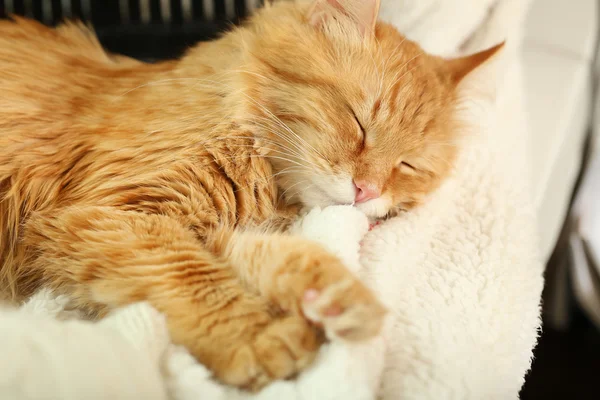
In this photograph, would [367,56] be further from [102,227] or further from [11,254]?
[11,254]

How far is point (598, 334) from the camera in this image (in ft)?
6.53

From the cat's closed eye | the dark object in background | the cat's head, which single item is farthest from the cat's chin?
the dark object in background

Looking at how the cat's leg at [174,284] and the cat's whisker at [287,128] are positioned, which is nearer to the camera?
the cat's leg at [174,284]

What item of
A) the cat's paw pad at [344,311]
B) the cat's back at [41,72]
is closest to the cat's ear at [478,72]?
the cat's paw pad at [344,311]

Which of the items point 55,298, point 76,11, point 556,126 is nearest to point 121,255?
point 55,298

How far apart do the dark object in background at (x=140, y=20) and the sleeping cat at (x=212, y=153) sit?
0.60m

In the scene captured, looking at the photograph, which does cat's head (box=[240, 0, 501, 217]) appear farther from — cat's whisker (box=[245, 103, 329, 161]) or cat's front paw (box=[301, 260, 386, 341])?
cat's front paw (box=[301, 260, 386, 341])

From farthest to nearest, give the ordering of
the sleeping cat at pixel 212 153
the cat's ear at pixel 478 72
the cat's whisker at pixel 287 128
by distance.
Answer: the cat's ear at pixel 478 72 → the cat's whisker at pixel 287 128 → the sleeping cat at pixel 212 153

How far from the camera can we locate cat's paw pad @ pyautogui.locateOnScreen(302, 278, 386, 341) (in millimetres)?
757

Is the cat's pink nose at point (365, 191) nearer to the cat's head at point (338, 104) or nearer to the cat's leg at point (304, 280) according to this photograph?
the cat's head at point (338, 104)

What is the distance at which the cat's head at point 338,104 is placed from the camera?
111 centimetres

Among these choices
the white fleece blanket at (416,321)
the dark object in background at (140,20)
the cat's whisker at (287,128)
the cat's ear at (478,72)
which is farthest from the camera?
the dark object in background at (140,20)

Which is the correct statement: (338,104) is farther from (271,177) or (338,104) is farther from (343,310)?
(343,310)

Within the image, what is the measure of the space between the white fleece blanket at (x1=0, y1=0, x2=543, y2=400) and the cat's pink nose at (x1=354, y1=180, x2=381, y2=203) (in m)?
0.04
